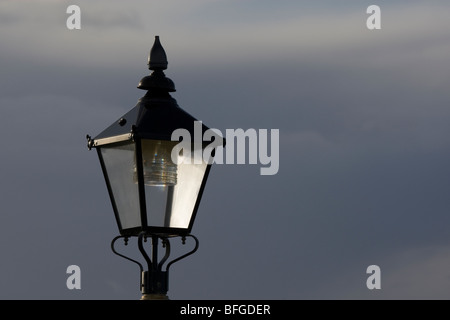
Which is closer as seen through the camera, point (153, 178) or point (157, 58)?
point (153, 178)

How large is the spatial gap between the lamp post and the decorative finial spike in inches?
16.8

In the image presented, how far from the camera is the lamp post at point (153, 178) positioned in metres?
18.4

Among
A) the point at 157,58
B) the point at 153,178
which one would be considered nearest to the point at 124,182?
the point at 153,178

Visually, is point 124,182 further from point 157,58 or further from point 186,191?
point 157,58

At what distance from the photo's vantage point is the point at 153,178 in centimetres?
1844

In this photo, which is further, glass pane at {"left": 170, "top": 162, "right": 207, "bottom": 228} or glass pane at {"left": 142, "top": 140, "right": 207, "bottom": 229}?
glass pane at {"left": 170, "top": 162, "right": 207, "bottom": 228}

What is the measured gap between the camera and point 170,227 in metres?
18.5

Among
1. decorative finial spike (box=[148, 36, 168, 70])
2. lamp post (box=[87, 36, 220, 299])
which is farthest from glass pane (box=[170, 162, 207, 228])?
decorative finial spike (box=[148, 36, 168, 70])

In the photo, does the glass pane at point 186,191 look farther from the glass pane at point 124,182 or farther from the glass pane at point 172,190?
the glass pane at point 124,182

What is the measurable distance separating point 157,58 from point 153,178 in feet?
4.48

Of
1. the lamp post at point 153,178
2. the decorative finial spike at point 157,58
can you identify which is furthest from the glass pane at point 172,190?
the decorative finial spike at point 157,58

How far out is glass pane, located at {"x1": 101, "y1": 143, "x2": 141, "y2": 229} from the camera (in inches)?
728

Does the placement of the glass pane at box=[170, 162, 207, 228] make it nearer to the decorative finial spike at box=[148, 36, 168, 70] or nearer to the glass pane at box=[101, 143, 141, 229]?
the glass pane at box=[101, 143, 141, 229]
